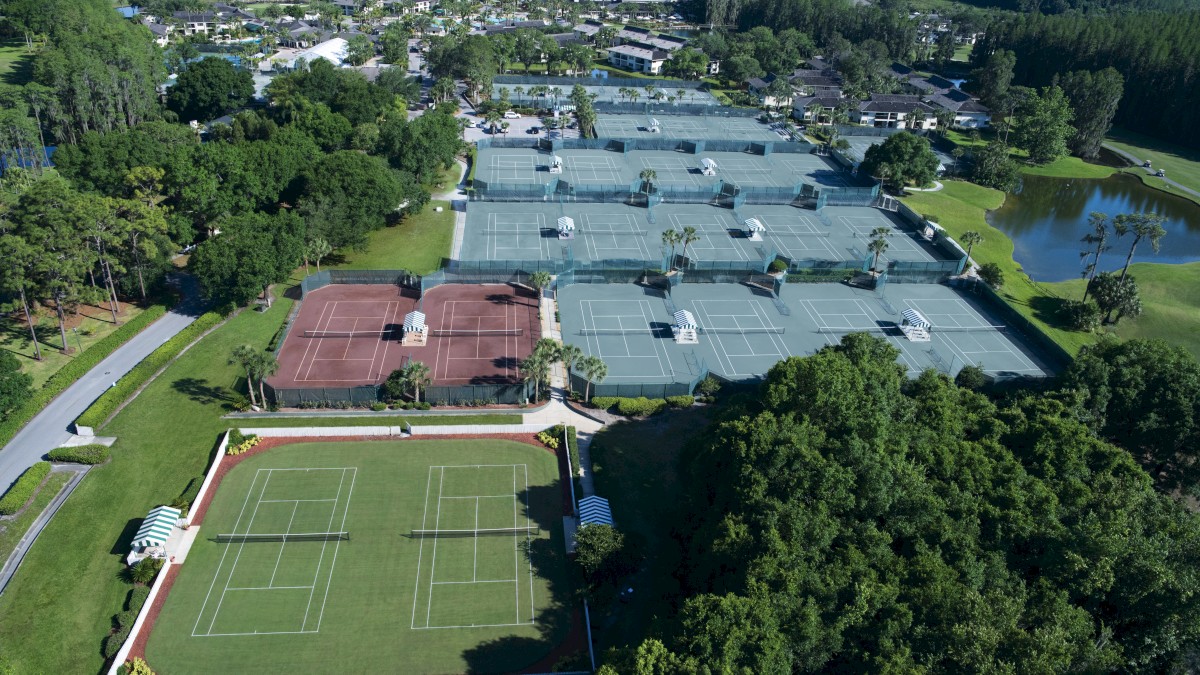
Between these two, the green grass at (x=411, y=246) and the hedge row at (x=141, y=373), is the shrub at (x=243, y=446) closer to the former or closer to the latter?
the hedge row at (x=141, y=373)

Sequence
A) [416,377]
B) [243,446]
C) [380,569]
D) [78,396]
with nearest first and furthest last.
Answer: [380,569] < [243,446] < [416,377] < [78,396]

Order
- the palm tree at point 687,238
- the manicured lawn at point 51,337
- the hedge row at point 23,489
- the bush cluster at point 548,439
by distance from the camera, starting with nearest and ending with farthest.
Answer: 1. the hedge row at point 23,489
2. the bush cluster at point 548,439
3. the manicured lawn at point 51,337
4. the palm tree at point 687,238

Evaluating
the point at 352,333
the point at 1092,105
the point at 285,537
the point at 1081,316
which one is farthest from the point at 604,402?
the point at 1092,105

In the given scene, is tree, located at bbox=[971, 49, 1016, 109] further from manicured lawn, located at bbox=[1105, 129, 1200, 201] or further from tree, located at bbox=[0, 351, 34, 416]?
tree, located at bbox=[0, 351, 34, 416]

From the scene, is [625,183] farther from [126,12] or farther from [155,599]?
[126,12]

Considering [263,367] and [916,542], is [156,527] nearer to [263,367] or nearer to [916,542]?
[263,367]

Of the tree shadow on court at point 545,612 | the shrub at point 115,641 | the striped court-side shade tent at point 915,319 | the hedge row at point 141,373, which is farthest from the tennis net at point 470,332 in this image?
the striped court-side shade tent at point 915,319
